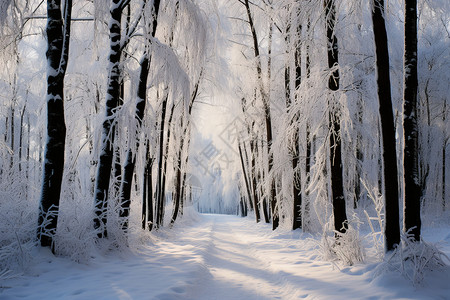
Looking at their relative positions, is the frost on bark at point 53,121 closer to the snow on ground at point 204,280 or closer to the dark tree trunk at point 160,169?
the snow on ground at point 204,280

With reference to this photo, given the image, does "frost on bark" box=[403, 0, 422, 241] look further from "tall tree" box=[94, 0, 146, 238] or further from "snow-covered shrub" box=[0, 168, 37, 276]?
"snow-covered shrub" box=[0, 168, 37, 276]

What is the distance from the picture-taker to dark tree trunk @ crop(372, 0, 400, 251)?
177 inches

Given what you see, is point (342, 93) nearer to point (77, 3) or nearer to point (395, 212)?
point (395, 212)

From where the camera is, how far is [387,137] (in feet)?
15.1

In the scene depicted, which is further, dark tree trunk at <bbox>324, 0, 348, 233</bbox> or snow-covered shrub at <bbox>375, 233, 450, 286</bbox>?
dark tree trunk at <bbox>324, 0, 348, 233</bbox>

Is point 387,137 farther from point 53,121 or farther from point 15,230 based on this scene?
point 15,230

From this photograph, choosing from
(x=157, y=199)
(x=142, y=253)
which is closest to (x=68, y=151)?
(x=157, y=199)

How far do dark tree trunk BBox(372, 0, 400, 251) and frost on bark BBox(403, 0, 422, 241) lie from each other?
0.77ft

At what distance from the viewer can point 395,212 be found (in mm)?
4516

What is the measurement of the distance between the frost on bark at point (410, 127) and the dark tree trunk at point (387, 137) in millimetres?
235

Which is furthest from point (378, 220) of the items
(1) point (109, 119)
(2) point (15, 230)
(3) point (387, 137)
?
(2) point (15, 230)

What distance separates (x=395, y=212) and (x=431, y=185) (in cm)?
1426

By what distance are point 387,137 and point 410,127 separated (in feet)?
1.20

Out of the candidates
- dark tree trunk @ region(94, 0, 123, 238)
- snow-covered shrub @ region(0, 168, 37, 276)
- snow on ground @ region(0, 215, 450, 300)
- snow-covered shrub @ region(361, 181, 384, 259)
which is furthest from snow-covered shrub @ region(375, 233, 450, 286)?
Answer: dark tree trunk @ region(94, 0, 123, 238)
